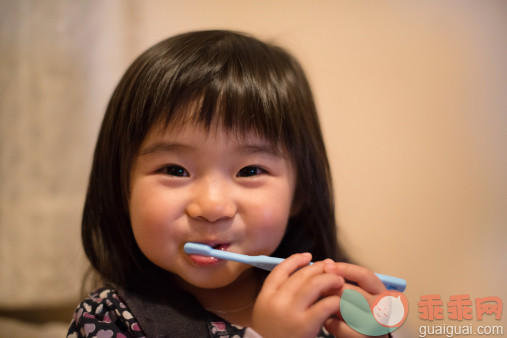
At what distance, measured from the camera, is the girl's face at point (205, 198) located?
62 centimetres

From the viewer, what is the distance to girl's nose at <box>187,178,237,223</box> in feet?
1.96

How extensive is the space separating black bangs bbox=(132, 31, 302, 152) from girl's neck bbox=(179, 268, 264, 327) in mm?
269

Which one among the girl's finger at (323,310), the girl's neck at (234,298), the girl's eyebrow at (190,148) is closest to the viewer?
the girl's finger at (323,310)

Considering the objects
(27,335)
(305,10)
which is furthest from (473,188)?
(27,335)

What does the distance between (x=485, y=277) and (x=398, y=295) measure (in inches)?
10.8

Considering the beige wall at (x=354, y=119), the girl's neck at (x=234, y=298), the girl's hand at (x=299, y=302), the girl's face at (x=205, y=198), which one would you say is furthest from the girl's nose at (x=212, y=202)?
the beige wall at (x=354, y=119)

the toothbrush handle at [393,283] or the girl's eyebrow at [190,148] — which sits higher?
the girl's eyebrow at [190,148]

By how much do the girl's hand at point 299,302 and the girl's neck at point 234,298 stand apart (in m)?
0.18

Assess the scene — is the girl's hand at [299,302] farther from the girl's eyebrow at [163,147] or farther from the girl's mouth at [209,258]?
the girl's eyebrow at [163,147]

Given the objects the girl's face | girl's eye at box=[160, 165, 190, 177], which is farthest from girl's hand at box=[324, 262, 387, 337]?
girl's eye at box=[160, 165, 190, 177]

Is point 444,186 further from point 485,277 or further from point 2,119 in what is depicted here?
point 2,119

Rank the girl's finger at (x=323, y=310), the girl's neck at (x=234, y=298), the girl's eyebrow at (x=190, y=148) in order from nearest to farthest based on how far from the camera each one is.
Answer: the girl's finger at (x=323, y=310) → the girl's eyebrow at (x=190, y=148) → the girl's neck at (x=234, y=298)

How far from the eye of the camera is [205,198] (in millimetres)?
600

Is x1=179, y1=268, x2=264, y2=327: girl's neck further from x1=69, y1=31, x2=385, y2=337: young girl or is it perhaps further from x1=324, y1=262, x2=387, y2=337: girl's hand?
x1=324, y1=262, x2=387, y2=337: girl's hand
